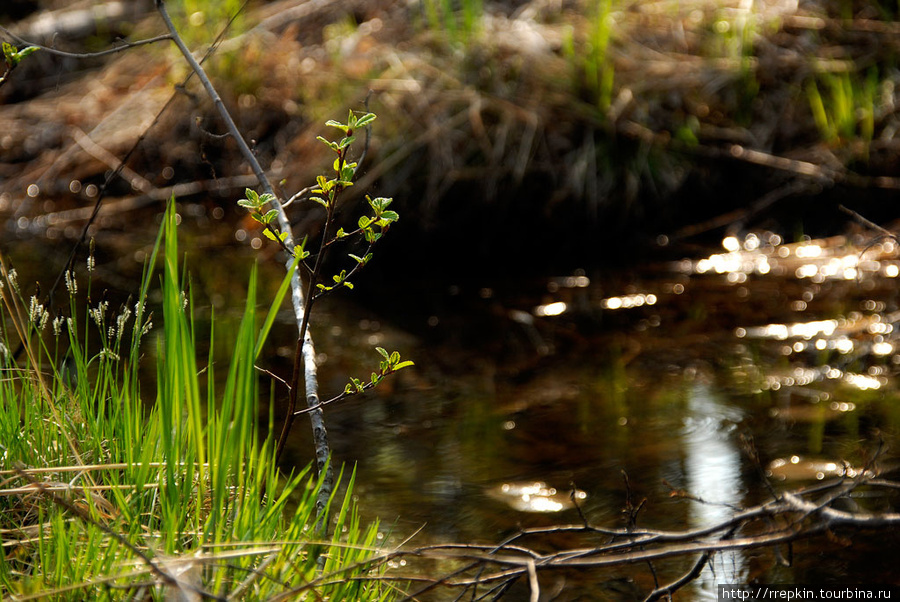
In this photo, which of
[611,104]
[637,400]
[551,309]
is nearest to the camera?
[637,400]

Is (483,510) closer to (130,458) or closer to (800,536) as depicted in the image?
(130,458)

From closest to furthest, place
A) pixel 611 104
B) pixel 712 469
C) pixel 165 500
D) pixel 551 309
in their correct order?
pixel 165 500 → pixel 712 469 → pixel 551 309 → pixel 611 104

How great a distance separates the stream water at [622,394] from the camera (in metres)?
2.08

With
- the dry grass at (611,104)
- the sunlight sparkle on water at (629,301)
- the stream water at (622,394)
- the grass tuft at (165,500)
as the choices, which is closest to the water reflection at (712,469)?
the stream water at (622,394)

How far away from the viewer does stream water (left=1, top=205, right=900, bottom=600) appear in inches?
82.0

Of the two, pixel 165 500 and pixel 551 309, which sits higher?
pixel 165 500

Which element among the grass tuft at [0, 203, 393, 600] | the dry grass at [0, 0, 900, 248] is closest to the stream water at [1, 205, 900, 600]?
the grass tuft at [0, 203, 393, 600]

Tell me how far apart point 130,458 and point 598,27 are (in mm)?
3699

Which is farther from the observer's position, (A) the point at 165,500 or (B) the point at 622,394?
(B) the point at 622,394

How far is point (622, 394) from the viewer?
2.84 m

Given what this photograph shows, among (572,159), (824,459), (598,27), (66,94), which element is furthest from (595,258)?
(66,94)

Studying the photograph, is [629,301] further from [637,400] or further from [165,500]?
[165,500]

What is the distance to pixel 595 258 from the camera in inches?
176

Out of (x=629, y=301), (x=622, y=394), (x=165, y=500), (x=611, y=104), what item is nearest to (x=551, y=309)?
(x=629, y=301)
